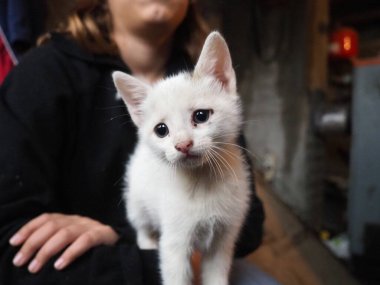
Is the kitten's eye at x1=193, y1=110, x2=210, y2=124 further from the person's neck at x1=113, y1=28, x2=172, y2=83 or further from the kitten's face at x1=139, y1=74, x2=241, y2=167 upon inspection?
the person's neck at x1=113, y1=28, x2=172, y2=83

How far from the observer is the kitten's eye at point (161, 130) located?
569 millimetres

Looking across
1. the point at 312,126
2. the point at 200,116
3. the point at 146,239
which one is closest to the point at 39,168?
the point at 146,239

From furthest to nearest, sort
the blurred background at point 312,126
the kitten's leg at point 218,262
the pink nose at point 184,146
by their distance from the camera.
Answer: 1. the blurred background at point 312,126
2. the kitten's leg at point 218,262
3. the pink nose at point 184,146

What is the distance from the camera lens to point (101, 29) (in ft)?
2.91

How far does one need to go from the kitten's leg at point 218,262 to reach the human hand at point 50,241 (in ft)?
0.68

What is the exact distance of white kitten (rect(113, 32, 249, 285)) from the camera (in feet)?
1.80

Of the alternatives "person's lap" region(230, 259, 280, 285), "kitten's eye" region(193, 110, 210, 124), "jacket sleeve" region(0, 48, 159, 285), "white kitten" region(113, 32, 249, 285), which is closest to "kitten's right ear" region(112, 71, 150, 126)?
"white kitten" region(113, 32, 249, 285)

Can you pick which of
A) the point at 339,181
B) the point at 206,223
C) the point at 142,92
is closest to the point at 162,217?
the point at 206,223

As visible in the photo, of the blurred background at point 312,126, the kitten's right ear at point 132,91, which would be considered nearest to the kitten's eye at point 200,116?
the kitten's right ear at point 132,91

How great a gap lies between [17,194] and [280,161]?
5.22 feet

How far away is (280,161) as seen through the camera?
80.8 inches

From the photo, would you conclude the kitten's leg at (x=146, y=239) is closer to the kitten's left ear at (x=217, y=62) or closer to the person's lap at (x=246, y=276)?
the person's lap at (x=246, y=276)

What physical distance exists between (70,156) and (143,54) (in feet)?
0.93

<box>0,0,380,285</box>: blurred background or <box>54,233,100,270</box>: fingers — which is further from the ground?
<box>54,233,100,270</box>: fingers
